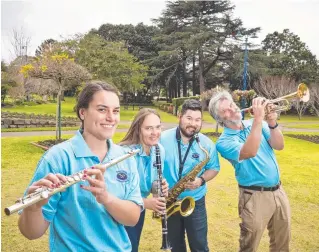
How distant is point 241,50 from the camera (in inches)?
1313

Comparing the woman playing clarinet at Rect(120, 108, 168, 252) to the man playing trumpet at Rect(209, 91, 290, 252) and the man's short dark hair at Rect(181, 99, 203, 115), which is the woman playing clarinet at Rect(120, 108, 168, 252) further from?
the man playing trumpet at Rect(209, 91, 290, 252)

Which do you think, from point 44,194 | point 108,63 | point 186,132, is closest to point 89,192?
point 44,194

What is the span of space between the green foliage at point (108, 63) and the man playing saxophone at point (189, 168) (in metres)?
21.1

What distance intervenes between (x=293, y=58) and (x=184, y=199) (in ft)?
123

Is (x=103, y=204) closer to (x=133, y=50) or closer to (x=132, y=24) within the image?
(x=133, y=50)

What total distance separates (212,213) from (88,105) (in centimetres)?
471

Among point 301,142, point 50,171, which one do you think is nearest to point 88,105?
point 50,171

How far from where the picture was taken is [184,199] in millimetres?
3578

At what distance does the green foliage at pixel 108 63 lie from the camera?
2583 centimetres

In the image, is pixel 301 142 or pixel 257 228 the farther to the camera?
pixel 301 142

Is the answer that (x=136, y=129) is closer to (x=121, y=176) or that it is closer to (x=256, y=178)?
(x=256, y=178)

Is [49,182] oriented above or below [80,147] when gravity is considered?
below

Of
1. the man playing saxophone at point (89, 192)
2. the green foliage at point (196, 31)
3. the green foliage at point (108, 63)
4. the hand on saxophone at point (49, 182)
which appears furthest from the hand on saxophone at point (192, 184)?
the green foliage at point (196, 31)

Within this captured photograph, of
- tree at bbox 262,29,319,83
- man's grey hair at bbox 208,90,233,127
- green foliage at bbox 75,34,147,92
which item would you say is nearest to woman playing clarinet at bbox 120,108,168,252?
man's grey hair at bbox 208,90,233,127
